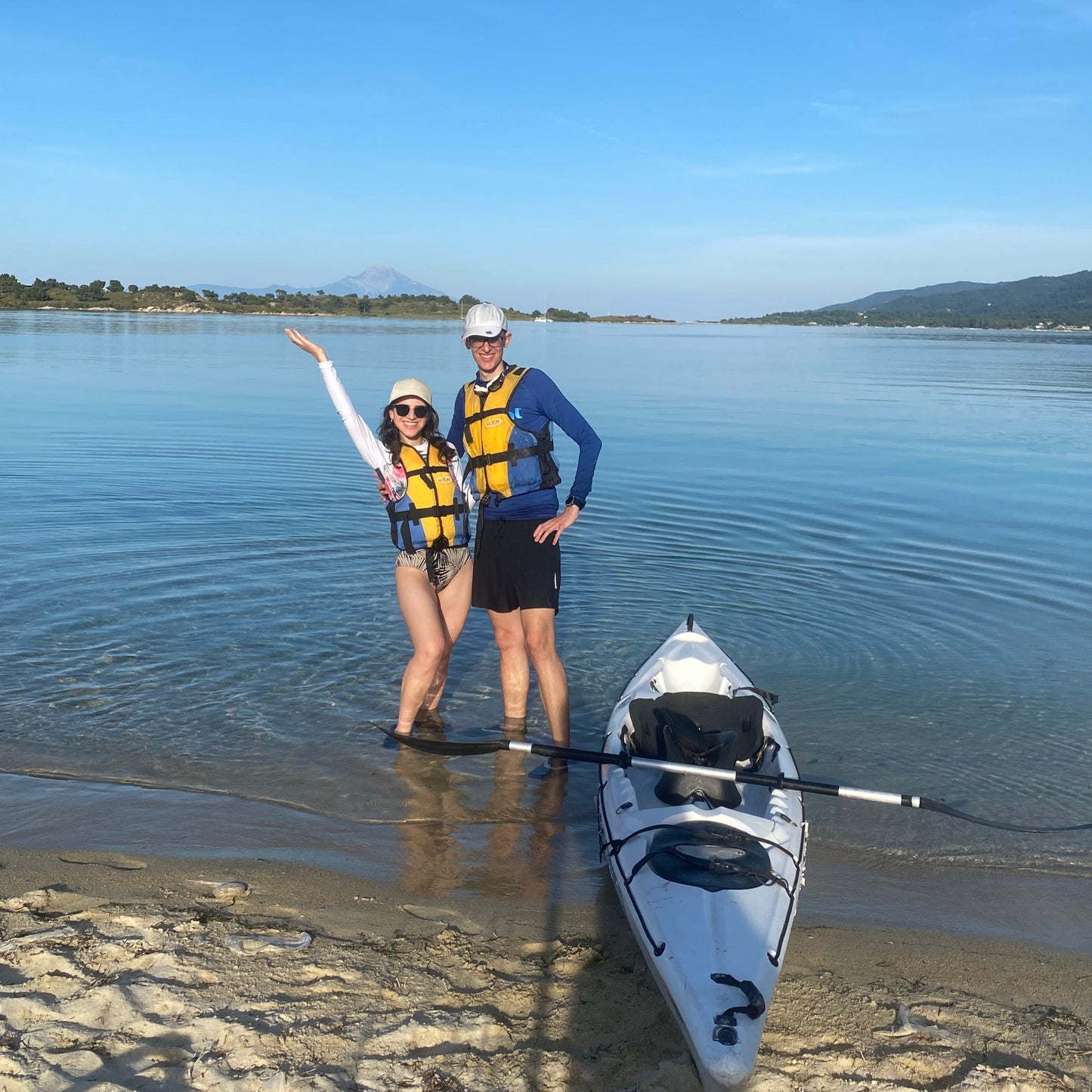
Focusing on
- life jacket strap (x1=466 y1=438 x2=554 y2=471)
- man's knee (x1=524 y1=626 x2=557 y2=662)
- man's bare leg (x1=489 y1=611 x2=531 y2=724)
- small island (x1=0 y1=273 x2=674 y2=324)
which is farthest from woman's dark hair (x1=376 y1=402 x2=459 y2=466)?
small island (x1=0 y1=273 x2=674 y2=324)

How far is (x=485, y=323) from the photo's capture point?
18.0 ft

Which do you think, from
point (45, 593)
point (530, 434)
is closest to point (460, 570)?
point (530, 434)

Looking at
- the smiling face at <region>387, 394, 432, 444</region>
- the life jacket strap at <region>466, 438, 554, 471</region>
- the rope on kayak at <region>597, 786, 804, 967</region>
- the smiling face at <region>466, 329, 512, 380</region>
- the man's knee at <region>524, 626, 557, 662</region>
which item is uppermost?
the smiling face at <region>466, 329, 512, 380</region>

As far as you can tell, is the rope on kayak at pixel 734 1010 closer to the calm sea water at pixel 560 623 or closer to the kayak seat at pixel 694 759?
the kayak seat at pixel 694 759

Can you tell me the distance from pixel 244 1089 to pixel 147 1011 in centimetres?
56

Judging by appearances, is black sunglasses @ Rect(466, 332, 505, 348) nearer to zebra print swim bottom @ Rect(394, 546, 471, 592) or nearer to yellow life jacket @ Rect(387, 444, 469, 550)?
yellow life jacket @ Rect(387, 444, 469, 550)

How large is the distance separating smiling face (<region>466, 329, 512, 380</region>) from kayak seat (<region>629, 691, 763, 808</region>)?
6.58ft

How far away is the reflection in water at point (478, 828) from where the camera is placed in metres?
4.98

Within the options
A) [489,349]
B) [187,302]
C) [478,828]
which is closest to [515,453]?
[489,349]

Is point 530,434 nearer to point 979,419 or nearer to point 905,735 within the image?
point 905,735

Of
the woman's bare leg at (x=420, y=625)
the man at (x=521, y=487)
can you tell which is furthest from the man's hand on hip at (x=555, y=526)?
the woman's bare leg at (x=420, y=625)

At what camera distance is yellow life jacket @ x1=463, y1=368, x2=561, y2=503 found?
5.72m

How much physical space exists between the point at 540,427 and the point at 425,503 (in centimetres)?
82

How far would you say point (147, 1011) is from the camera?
11.7 feet
